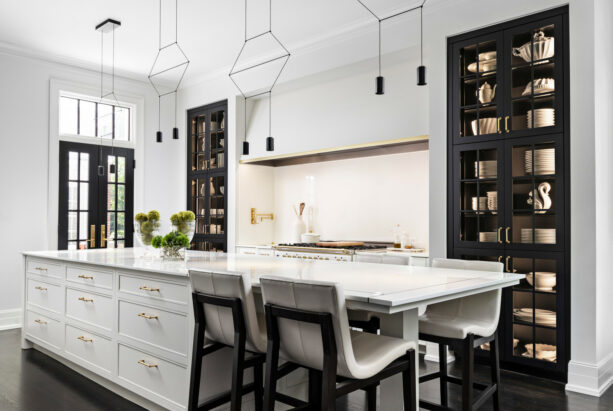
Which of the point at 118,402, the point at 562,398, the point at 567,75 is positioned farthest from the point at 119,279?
the point at 567,75

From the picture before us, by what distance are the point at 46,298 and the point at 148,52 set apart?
3075mm

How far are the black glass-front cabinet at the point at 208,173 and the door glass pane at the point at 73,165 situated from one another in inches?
57.7

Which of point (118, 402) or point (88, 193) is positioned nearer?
point (118, 402)

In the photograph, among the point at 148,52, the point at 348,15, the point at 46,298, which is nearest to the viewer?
the point at 46,298

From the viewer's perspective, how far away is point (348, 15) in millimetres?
4727

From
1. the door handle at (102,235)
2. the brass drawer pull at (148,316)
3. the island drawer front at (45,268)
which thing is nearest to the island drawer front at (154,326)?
the brass drawer pull at (148,316)

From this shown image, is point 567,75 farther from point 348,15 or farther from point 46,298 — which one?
point 46,298

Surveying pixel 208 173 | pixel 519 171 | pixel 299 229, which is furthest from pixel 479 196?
pixel 208 173

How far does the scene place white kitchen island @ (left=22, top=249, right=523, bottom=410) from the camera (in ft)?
7.35

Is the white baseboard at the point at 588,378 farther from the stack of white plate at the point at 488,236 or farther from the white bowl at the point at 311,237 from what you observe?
the white bowl at the point at 311,237

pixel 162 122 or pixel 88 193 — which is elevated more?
pixel 162 122

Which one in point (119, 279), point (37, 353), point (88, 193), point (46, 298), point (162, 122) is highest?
point (162, 122)

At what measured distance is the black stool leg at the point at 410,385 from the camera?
2.13m

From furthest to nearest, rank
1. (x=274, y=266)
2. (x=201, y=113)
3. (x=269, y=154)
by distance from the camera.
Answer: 1. (x=201, y=113)
2. (x=269, y=154)
3. (x=274, y=266)
